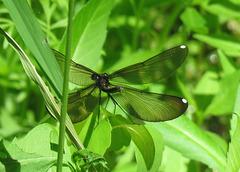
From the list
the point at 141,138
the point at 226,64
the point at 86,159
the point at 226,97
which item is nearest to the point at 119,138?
the point at 141,138

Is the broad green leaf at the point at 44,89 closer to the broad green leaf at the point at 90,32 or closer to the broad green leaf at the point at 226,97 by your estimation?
the broad green leaf at the point at 90,32

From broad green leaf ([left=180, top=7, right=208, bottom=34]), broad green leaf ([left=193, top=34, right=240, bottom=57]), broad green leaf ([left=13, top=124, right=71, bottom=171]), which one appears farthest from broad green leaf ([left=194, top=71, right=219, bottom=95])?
broad green leaf ([left=13, top=124, right=71, bottom=171])

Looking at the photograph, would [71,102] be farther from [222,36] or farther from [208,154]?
[222,36]

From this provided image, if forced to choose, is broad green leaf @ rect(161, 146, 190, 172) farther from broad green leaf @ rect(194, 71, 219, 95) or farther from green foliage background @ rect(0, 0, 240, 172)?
broad green leaf @ rect(194, 71, 219, 95)

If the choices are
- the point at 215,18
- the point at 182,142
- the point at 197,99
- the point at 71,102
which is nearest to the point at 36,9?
the point at 71,102

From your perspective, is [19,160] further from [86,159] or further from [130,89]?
[130,89]

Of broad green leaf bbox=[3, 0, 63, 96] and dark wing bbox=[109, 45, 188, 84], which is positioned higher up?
broad green leaf bbox=[3, 0, 63, 96]
